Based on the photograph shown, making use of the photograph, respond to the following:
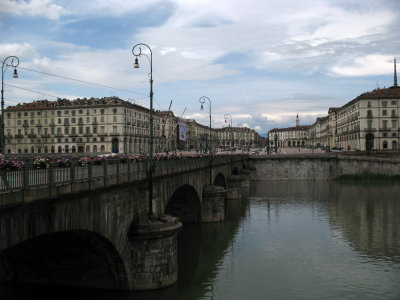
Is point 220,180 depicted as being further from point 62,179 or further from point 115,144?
point 115,144

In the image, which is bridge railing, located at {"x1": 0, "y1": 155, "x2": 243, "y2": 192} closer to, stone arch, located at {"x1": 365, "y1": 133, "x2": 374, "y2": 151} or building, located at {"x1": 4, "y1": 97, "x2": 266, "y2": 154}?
building, located at {"x1": 4, "y1": 97, "x2": 266, "y2": 154}

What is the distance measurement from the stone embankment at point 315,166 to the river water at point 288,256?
101 ft

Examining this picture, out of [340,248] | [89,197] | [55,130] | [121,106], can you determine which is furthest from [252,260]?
[55,130]

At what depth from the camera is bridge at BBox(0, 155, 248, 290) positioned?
1155cm

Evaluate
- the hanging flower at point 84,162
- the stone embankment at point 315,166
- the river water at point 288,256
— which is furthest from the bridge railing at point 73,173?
the stone embankment at point 315,166

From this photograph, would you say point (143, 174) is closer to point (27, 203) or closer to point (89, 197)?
point (89, 197)

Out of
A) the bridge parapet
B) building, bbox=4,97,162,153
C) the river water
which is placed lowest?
the river water

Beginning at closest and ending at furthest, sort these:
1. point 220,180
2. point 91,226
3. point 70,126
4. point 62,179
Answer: point 62,179, point 91,226, point 220,180, point 70,126

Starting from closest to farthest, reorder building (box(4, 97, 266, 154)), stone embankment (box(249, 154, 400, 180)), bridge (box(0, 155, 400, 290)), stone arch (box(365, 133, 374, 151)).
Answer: bridge (box(0, 155, 400, 290)), stone embankment (box(249, 154, 400, 180)), building (box(4, 97, 266, 154)), stone arch (box(365, 133, 374, 151))

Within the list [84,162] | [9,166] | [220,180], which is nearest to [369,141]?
[220,180]

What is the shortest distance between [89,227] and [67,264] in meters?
6.02

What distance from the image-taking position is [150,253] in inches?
774

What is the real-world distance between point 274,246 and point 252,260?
4294mm

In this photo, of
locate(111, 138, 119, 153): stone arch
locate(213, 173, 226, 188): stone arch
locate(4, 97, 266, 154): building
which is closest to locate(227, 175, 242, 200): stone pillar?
locate(213, 173, 226, 188): stone arch
